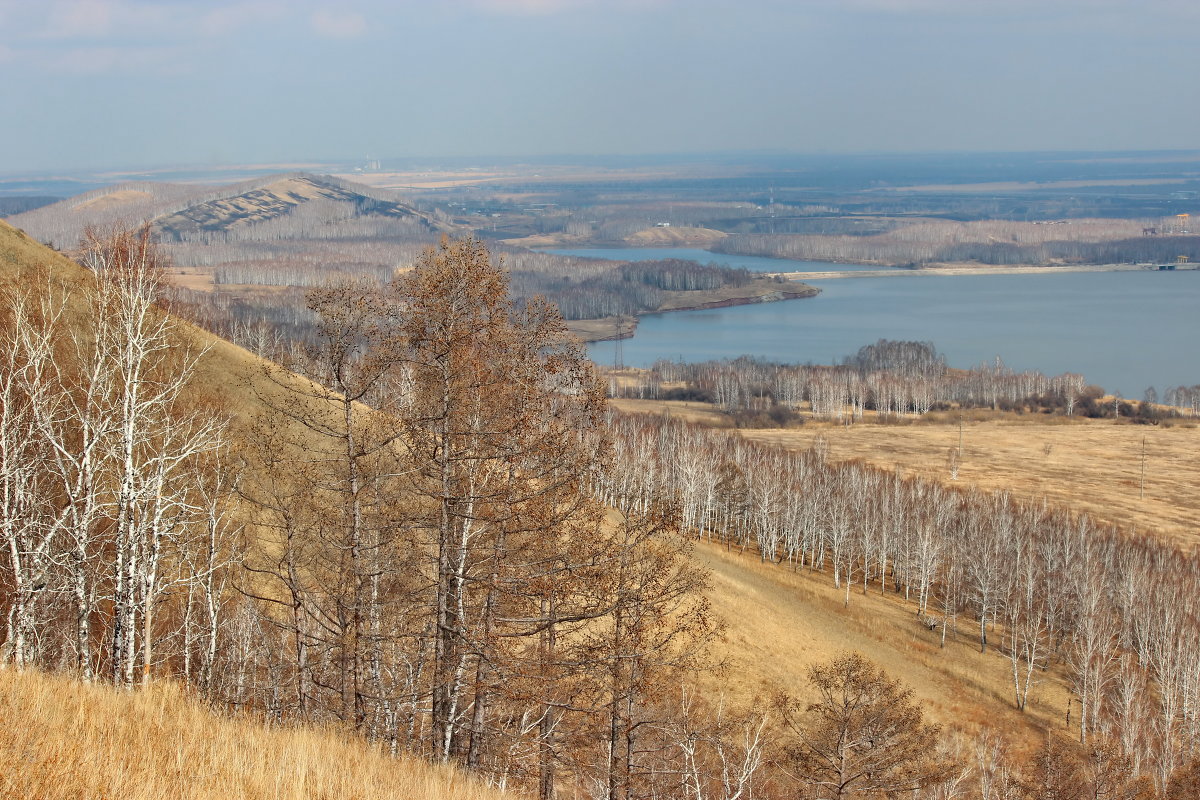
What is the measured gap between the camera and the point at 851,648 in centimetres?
3816

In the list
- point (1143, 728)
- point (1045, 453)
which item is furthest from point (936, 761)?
point (1045, 453)

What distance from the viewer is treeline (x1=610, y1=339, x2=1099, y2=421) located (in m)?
103

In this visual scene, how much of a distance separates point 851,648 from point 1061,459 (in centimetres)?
5339

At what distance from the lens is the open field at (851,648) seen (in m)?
32.6

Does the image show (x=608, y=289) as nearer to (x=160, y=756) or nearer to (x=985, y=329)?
(x=985, y=329)

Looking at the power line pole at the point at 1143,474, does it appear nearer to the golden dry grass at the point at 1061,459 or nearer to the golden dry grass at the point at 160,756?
the golden dry grass at the point at 1061,459

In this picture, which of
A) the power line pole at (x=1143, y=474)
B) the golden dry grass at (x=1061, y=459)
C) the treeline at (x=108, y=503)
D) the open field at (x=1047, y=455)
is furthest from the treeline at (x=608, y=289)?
the treeline at (x=108, y=503)

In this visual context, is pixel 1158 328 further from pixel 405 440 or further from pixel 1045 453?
pixel 405 440

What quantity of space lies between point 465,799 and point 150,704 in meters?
2.69

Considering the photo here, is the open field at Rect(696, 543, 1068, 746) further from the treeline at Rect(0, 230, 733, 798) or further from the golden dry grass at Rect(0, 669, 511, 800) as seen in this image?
the golden dry grass at Rect(0, 669, 511, 800)

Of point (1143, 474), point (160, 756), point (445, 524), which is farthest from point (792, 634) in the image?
point (1143, 474)

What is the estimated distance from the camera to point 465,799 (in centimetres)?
782

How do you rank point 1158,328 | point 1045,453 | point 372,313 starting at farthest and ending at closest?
point 1158,328, point 1045,453, point 372,313

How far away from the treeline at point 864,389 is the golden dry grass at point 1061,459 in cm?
541
